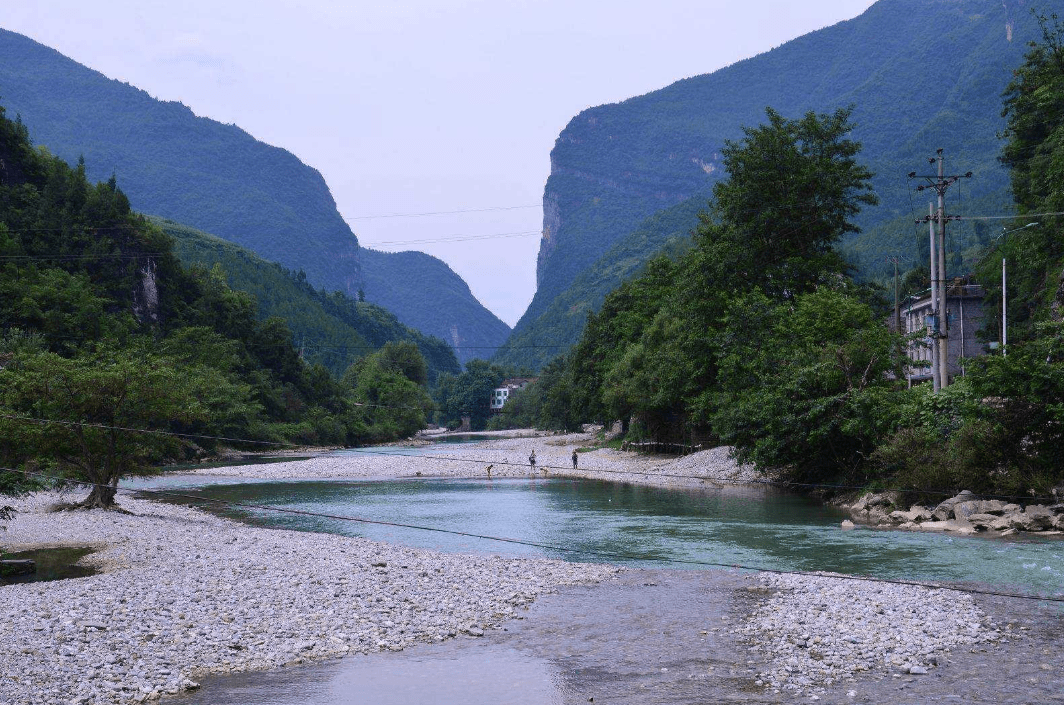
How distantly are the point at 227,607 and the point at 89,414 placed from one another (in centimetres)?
2186

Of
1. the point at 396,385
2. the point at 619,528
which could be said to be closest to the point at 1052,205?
the point at 619,528

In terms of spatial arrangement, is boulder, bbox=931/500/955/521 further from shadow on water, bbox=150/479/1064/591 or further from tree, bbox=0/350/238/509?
tree, bbox=0/350/238/509

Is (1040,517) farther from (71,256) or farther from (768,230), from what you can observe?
(71,256)

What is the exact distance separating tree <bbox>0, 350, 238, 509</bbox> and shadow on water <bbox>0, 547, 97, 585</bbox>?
849 centimetres

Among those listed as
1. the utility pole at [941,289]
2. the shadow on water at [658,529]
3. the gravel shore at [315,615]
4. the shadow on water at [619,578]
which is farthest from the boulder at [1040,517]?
the gravel shore at [315,615]

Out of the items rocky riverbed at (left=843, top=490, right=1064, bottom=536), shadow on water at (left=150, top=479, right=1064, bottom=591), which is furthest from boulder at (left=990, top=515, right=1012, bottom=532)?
shadow on water at (left=150, top=479, right=1064, bottom=591)

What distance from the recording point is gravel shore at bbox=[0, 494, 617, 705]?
15.1 meters

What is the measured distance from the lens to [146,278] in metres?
110

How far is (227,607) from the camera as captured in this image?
19.7 meters

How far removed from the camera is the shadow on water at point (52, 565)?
77.6ft

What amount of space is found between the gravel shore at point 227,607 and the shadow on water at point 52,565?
702 mm

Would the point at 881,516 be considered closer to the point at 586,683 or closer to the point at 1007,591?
the point at 1007,591

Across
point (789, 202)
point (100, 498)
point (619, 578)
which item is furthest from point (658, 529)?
point (789, 202)

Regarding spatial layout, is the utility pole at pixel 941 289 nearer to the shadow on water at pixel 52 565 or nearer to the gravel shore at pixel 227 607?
the gravel shore at pixel 227 607
